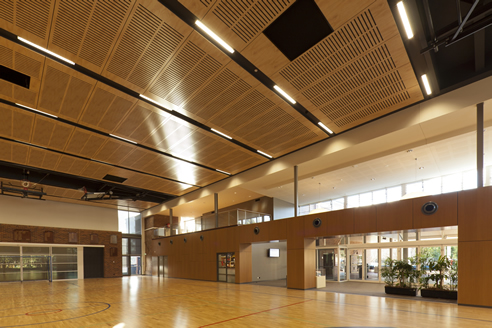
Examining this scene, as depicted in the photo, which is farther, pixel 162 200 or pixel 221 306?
pixel 162 200

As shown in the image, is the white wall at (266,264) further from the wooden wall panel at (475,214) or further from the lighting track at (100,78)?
the wooden wall panel at (475,214)

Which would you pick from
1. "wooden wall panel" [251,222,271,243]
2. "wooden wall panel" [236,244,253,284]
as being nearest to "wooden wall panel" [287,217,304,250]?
"wooden wall panel" [251,222,271,243]

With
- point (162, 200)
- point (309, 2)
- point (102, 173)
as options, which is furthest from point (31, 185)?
point (309, 2)

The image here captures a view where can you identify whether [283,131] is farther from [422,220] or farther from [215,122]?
[422,220]

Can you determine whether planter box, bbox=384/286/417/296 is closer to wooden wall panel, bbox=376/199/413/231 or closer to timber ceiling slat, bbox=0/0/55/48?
wooden wall panel, bbox=376/199/413/231

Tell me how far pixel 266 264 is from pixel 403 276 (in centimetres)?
1062

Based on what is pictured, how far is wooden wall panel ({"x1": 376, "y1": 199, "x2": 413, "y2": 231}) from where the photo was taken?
1121 cm

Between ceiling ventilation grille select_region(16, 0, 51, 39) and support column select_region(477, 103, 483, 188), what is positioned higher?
ceiling ventilation grille select_region(16, 0, 51, 39)

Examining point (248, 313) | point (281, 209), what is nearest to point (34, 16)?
point (248, 313)

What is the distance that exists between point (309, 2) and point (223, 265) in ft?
54.5

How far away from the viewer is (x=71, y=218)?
2748cm

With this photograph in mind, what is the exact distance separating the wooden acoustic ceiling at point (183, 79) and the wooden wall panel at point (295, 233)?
347 centimetres

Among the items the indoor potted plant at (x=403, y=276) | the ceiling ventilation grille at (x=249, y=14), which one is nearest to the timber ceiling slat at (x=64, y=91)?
the ceiling ventilation grille at (x=249, y=14)

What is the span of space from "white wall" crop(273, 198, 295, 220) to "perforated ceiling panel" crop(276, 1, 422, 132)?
11.7m
